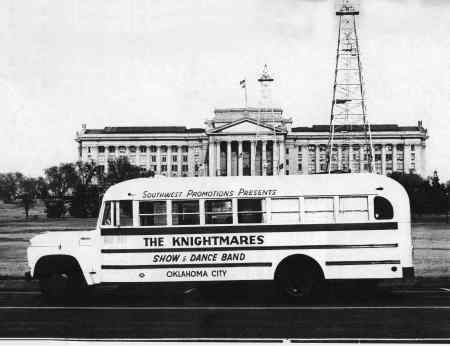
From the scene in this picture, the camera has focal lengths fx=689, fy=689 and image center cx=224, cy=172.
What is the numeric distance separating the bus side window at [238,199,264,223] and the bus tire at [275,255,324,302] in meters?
1.11

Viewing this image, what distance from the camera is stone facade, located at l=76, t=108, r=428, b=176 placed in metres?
142

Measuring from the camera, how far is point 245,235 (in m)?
14.9

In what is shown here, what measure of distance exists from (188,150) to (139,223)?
136570 millimetres

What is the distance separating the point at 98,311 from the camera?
1377 centimetres

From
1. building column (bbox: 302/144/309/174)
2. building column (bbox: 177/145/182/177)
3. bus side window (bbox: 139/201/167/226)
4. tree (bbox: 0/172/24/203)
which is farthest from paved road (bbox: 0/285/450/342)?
building column (bbox: 177/145/182/177)

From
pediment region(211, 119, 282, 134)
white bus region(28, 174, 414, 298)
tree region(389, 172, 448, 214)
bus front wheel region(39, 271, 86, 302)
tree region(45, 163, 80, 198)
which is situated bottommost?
bus front wheel region(39, 271, 86, 302)

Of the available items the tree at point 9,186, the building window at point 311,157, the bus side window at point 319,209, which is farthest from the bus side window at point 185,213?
the building window at point 311,157

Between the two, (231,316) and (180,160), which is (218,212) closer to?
(231,316)

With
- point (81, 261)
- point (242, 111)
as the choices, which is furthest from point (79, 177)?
point (81, 261)

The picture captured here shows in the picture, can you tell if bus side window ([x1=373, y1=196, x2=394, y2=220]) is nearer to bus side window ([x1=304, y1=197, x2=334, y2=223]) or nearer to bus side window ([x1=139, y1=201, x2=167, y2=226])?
bus side window ([x1=304, y1=197, x2=334, y2=223])

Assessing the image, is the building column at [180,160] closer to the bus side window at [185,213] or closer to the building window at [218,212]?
the bus side window at [185,213]

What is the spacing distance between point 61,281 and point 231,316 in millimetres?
4515

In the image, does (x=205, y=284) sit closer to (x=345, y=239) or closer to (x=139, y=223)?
(x=139, y=223)

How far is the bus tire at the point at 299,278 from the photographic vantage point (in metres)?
14.8
